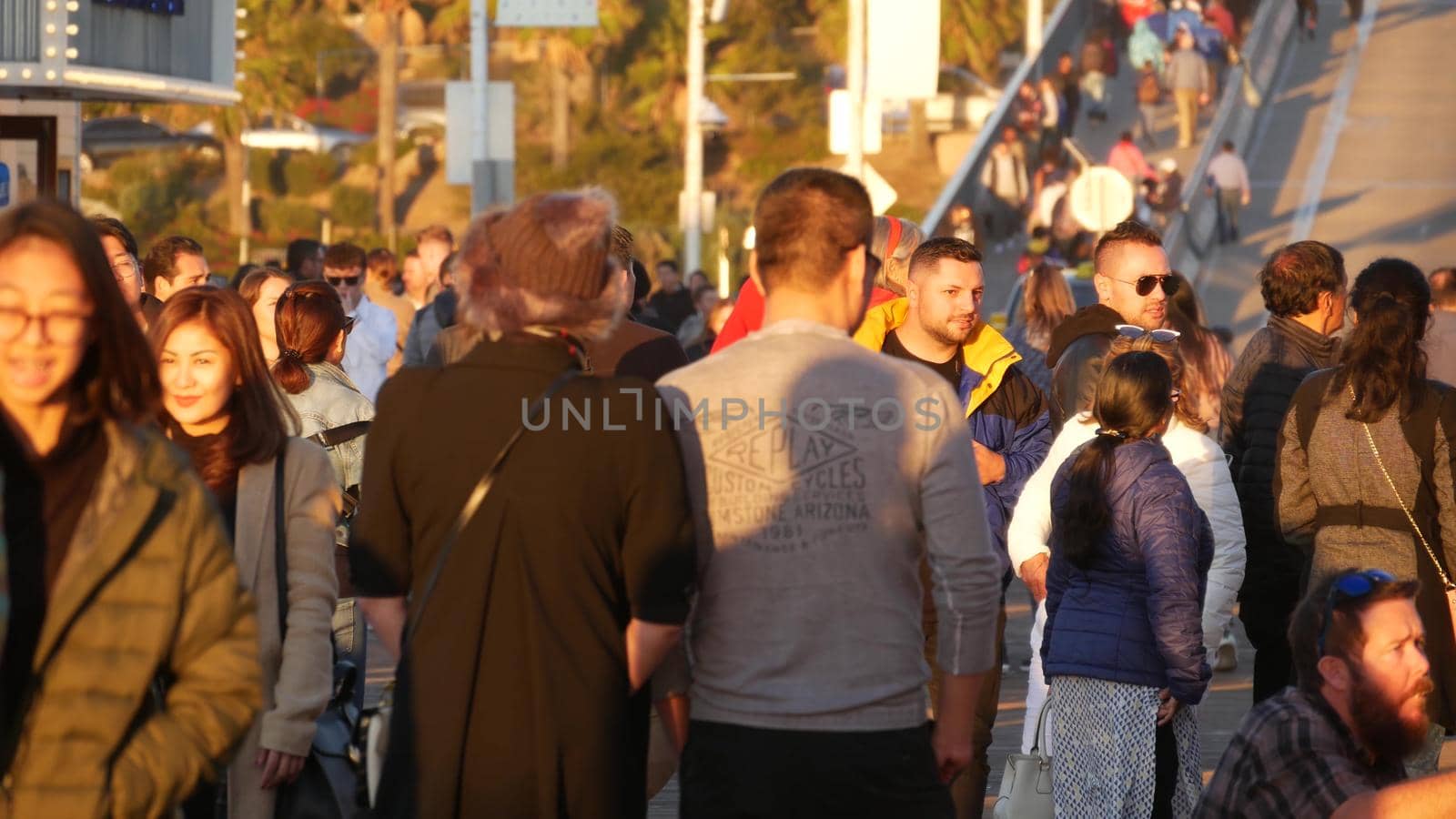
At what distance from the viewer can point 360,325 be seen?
11609mm

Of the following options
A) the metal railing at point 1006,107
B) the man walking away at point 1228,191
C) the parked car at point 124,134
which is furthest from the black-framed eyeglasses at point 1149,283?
the man walking away at point 1228,191

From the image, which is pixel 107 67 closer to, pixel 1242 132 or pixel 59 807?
pixel 59 807

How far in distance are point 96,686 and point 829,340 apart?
1.67 m

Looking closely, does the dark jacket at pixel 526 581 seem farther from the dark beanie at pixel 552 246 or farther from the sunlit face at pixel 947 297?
the sunlit face at pixel 947 297

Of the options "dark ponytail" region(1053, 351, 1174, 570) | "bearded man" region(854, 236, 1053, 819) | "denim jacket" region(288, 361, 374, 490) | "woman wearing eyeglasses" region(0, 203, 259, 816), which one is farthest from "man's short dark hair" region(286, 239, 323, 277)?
"woman wearing eyeglasses" region(0, 203, 259, 816)

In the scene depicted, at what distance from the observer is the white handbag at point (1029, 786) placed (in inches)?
249

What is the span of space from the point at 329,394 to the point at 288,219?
5156 centimetres

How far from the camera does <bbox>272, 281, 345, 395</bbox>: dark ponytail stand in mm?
7059

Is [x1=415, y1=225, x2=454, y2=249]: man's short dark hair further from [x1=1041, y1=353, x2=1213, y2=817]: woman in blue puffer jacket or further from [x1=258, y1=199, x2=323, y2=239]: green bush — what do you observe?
[x1=258, y1=199, x2=323, y2=239]: green bush

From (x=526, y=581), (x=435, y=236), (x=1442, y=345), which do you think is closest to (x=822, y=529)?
(x=526, y=581)

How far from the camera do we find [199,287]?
5.19 metres

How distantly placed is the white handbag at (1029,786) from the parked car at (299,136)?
170 feet

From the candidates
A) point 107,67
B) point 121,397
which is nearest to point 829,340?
point 121,397

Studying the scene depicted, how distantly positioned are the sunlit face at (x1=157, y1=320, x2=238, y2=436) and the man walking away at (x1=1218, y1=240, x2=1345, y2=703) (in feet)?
13.2
